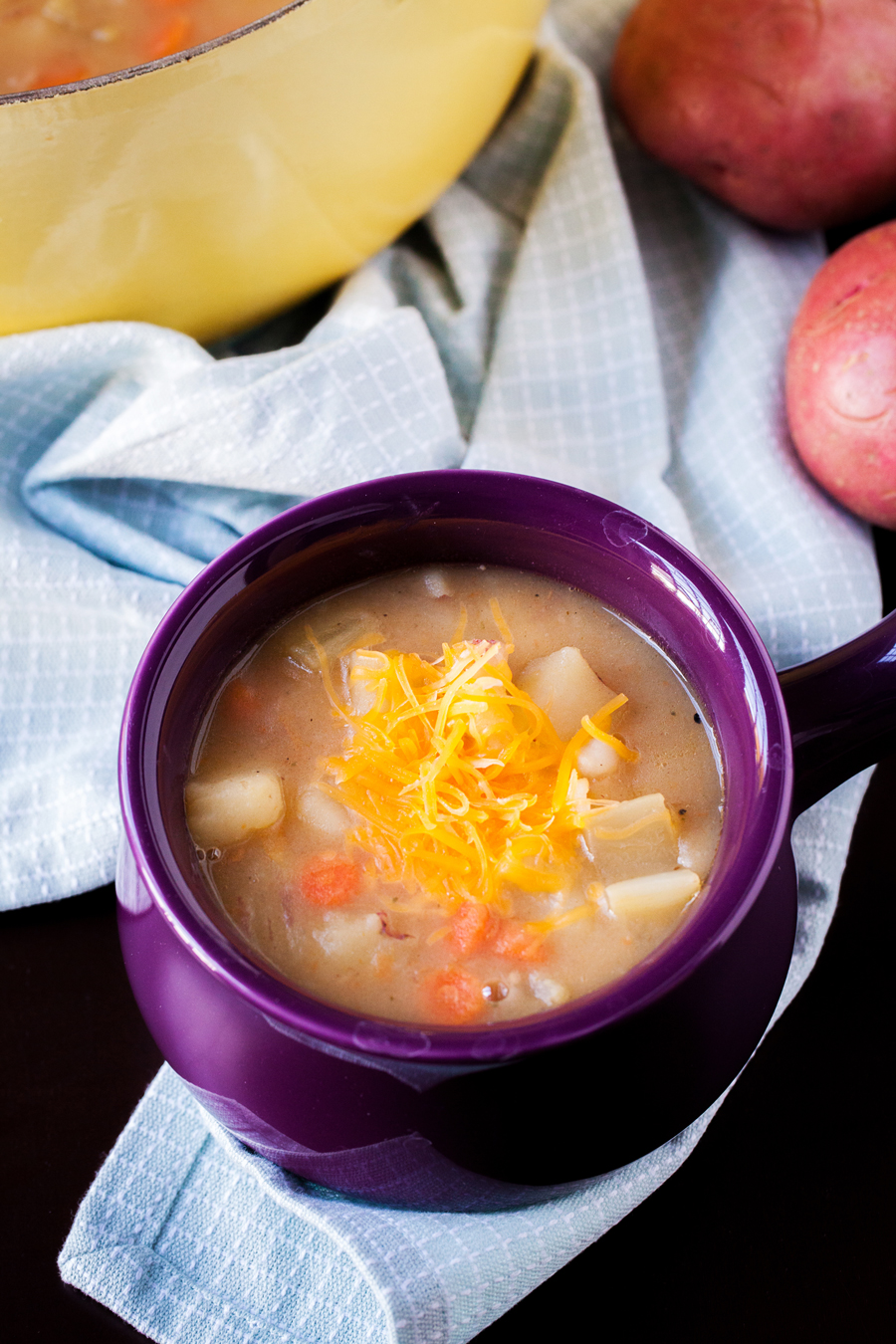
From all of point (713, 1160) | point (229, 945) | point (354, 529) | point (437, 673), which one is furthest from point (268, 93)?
point (713, 1160)

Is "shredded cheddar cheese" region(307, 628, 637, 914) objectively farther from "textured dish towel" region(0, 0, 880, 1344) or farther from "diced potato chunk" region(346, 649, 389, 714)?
"textured dish towel" region(0, 0, 880, 1344)

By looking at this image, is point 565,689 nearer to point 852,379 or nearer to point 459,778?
point 459,778

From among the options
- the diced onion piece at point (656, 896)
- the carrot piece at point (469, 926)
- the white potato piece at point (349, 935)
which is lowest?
the diced onion piece at point (656, 896)

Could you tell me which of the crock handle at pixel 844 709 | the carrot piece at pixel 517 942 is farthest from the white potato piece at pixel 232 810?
the crock handle at pixel 844 709

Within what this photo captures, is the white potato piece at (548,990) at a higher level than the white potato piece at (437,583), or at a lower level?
lower

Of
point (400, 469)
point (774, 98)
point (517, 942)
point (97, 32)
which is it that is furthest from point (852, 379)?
point (97, 32)

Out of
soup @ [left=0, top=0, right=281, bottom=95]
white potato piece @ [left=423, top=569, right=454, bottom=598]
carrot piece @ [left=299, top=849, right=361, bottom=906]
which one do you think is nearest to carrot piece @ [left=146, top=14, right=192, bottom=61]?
soup @ [left=0, top=0, right=281, bottom=95]

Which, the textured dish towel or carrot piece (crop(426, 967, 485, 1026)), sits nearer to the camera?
carrot piece (crop(426, 967, 485, 1026))

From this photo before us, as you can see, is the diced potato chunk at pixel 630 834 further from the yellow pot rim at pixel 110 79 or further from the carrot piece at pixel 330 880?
the yellow pot rim at pixel 110 79
